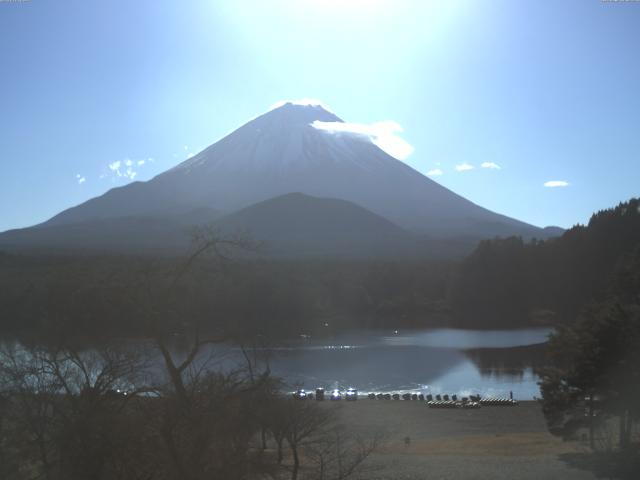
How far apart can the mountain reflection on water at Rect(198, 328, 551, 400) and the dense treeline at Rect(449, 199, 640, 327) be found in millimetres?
9087

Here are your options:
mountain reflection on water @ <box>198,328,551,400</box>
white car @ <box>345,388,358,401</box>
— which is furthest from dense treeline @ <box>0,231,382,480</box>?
white car @ <box>345,388,358,401</box>

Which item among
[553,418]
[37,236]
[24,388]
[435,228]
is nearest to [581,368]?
[553,418]

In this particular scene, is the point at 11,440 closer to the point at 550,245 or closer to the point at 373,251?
the point at 550,245

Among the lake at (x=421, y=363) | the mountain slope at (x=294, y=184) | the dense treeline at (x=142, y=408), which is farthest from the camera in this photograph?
the mountain slope at (x=294, y=184)

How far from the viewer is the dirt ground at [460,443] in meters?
9.31

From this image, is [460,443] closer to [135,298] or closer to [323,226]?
[135,298]

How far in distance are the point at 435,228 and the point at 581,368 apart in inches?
2973

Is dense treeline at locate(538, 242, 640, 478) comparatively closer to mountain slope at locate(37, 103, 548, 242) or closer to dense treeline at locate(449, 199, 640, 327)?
dense treeline at locate(449, 199, 640, 327)

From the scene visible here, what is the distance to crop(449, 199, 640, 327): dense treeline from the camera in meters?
41.0

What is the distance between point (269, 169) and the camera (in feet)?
298

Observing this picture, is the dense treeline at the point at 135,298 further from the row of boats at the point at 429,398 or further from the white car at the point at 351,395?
the white car at the point at 351,395

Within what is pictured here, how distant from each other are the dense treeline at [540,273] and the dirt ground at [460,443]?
23.4 m

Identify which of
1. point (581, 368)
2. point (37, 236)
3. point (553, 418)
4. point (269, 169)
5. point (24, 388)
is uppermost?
point (269, 169)

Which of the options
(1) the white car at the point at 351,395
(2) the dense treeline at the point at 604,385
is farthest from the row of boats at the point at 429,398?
(2) the dense treeline at the point at 604,385
